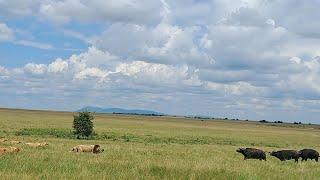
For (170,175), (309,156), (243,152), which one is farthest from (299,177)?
(309,156)

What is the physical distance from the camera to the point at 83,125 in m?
59.4

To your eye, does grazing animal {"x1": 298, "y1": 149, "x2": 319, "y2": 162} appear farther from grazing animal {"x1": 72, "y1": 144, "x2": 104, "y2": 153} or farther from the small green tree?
the small green tree

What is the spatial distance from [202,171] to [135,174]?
2566 millimetres

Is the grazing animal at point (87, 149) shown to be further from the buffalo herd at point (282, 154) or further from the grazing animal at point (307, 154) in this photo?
the grazing animal at point (307, 154)

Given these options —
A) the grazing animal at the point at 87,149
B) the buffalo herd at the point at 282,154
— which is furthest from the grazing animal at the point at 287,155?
the grazing animal at the point at 87,149

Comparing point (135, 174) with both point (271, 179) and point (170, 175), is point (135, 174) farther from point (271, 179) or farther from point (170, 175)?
point (271, 179)

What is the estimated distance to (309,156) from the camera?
31.2 m

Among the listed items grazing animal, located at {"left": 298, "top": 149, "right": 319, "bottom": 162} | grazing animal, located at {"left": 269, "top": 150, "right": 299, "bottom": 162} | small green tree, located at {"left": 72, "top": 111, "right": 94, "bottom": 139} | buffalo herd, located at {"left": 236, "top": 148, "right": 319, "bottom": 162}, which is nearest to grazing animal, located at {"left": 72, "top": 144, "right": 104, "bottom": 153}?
buffalo herd, located at {"left": 236, "top": 148, "right": 319, "bottom": 162}

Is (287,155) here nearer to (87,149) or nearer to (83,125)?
(87,149)

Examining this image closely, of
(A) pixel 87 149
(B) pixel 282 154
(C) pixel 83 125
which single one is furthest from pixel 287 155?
(C) pixel 83 125

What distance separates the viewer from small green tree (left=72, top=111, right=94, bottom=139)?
59344mm

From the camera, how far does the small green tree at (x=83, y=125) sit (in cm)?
5934

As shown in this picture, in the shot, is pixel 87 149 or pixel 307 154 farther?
pixel 307 154

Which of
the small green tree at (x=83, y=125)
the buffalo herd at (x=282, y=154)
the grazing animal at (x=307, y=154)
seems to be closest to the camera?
the buffalo herd at (x=282, y=154)
